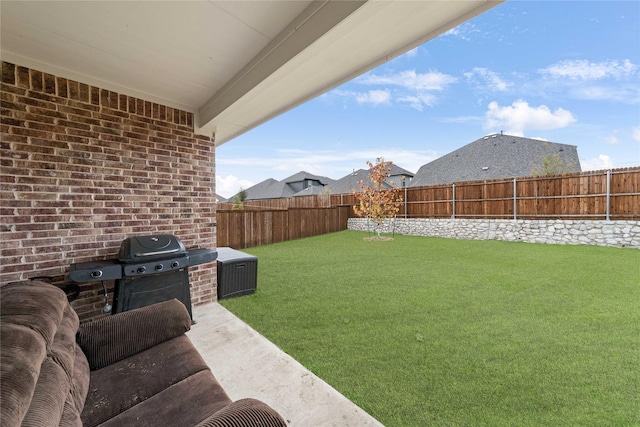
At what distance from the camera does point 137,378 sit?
1479 mm

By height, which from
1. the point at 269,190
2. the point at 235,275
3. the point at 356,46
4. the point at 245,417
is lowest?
the point at 235,275

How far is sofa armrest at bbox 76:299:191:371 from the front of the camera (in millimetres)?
1615

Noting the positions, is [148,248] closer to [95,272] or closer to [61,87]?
[95,272]

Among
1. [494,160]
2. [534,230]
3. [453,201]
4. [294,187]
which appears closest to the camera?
[534,230]

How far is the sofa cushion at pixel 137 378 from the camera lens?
1287mm

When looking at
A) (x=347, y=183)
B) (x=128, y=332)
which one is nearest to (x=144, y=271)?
(x=128, y=332)

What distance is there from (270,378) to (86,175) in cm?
278

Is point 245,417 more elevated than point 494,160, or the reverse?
point 494,160

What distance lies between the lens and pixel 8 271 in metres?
2.35

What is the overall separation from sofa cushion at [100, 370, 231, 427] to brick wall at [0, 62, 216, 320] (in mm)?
2166

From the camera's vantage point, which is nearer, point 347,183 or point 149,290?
point 149,290

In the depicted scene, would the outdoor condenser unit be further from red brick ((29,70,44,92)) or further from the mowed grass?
red brick ((29,70,44,92))

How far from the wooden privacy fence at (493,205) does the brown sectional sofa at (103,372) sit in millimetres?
6716

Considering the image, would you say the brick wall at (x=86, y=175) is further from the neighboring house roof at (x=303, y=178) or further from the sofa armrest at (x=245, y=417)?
the neighboring house roof at (x=303, y=178)
